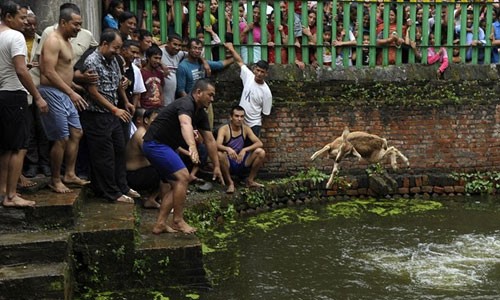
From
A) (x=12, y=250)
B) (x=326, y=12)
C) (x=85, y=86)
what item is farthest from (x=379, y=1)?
(x=12, y=250)

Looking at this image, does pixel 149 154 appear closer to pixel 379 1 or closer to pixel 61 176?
pixel 61 176

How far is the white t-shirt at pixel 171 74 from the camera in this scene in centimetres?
953

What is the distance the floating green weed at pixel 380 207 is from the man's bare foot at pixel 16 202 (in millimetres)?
4461

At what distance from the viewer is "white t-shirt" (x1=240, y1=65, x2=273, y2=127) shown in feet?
33.3

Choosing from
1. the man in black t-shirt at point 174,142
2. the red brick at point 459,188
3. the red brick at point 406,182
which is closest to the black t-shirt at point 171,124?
the man in black t-shirt at point 174,142

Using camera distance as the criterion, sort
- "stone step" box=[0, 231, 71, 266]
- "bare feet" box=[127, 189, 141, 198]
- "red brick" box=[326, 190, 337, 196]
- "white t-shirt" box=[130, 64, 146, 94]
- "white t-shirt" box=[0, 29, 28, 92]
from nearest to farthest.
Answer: "stone step" box=[0, 231, 71, 266]
"white t-shirt" box=[0, 29, 28, 92]
"bare feet" box=[127, 189, 141, 198]
"white t-shirt" box=[130, 64, 146, 94]
"red brick" box=[326, 190, 337, 196]

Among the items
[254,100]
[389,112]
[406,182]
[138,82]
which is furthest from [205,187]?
[389,112]

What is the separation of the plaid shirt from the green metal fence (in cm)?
317

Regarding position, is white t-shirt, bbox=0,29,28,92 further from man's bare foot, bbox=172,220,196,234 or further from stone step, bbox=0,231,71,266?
man's bare foot, bbox=172,220,196,234

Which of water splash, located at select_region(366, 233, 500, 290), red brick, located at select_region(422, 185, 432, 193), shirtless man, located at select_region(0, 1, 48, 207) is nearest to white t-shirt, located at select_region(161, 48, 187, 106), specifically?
shirtless man, located at select_region(0, 1, 48, 207)

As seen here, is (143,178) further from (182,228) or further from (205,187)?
(182,228)

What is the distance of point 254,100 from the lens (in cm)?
1014

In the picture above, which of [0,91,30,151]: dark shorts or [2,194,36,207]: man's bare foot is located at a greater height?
[0,91,30,151]: dark shorts

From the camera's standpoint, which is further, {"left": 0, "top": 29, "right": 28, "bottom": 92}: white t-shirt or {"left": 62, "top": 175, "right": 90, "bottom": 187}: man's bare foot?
{"left": 62, "top": 175, "right": 90, "bottom": 187}: man's bare foot
